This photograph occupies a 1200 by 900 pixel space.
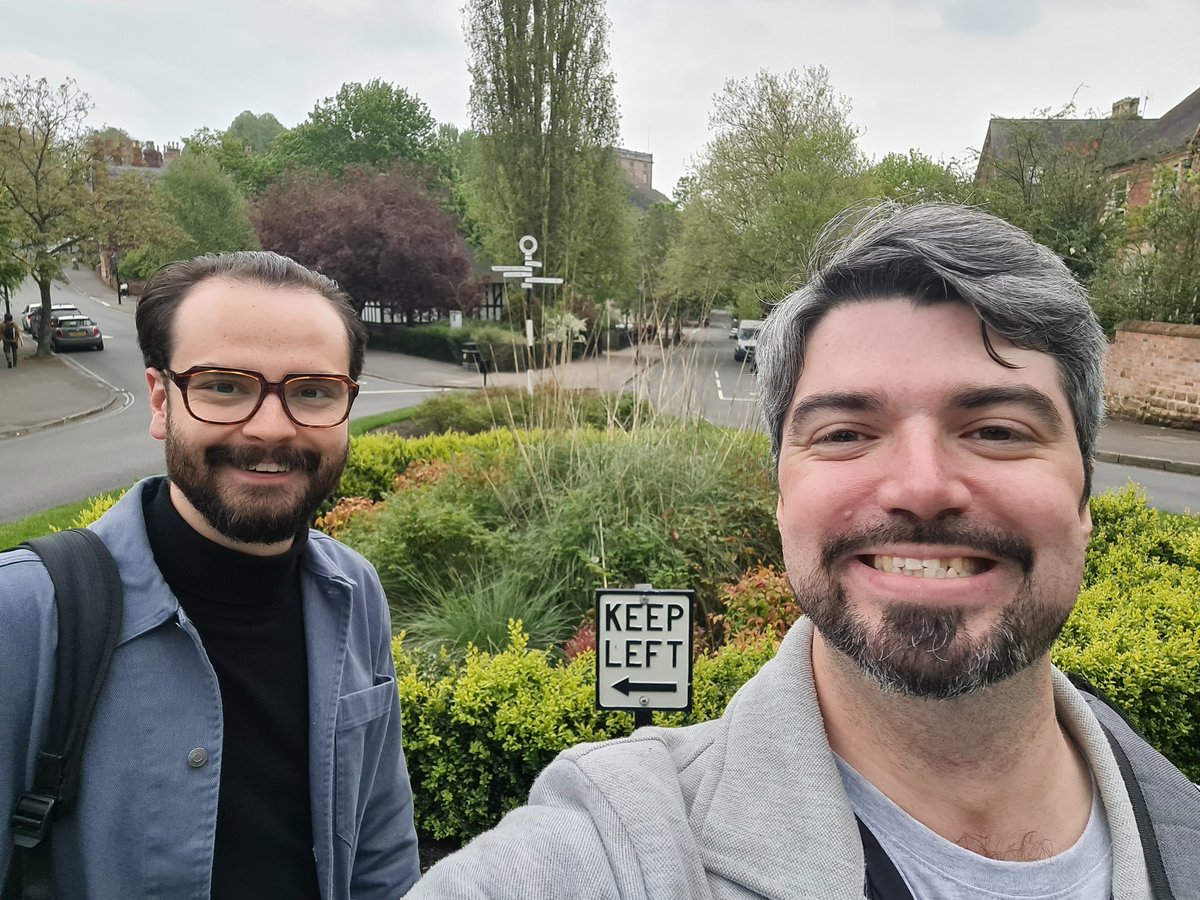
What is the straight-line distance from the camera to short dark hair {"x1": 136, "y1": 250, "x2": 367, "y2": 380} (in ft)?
6.08

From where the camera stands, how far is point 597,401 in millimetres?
8609

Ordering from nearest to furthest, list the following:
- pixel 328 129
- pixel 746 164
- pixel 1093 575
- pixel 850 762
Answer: pixel 850 762 → pixel 1093 575 → pixel 746 164 → pixel 328 129

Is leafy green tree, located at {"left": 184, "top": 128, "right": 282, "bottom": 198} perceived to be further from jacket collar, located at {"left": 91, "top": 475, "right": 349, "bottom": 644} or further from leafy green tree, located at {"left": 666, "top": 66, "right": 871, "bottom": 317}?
jacket collar, located at {"left": 91, "top": 475, "right": 349, "bottom": 644}

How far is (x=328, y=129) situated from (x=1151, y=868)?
60111 millimetres

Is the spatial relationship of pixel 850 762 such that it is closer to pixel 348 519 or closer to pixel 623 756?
pixel 623 756

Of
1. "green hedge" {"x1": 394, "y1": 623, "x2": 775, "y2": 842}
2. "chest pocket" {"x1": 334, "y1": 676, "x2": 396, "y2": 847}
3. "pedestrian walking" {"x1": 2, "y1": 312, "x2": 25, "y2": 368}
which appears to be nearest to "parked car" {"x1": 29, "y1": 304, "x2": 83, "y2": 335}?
"pedestrian walking" {"x1": 2, "y1": 312, "x2": 25, "y2": 368}

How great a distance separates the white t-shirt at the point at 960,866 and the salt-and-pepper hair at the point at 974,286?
1.85 ft

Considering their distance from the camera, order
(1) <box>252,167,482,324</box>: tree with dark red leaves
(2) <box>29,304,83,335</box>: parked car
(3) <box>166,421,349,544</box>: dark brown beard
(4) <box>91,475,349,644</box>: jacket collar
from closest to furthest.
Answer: (4) <box>91,475,349,644</box>: jacket collar → (3) <box>166,421,349,544</box>: dark brown beard → (1) <box>252,167,482,324</box>: tree with dark red leaves → (2) <box>29,304,83,335</box>: parked car

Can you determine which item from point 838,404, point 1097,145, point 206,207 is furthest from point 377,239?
point 838,404

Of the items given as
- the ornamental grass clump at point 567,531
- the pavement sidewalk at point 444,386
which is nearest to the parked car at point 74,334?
the pavement sidewalk at point 444,386

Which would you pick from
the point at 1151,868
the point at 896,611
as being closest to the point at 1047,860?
the point at 1151,868

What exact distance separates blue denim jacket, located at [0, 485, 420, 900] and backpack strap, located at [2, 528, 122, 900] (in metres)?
0.02

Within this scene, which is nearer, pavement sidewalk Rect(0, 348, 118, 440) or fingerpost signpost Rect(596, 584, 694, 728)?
fingerpost signpost Rect(596, 584, 694, 728)

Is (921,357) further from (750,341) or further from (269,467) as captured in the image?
(750,341)
